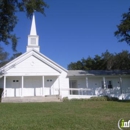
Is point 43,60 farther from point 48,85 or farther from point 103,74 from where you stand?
point 103,74

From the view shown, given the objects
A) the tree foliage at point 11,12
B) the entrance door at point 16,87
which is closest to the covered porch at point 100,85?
the entrance door at point 16,87

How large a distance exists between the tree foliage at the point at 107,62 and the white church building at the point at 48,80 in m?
12.2

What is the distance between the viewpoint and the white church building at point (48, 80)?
2070 centimetres

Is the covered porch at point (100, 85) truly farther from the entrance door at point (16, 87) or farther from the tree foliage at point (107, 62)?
the tree foliage at point (107, 62)

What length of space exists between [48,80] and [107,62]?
18.4 meters

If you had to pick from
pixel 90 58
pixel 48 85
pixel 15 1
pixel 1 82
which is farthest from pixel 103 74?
pixel 90 58

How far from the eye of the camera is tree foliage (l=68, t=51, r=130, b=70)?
34.6 metres

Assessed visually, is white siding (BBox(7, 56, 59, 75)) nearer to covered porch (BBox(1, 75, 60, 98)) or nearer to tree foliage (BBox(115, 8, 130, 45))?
covered porch (BBox(1, 75, 60, 98))

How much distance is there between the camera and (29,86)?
21500 mm

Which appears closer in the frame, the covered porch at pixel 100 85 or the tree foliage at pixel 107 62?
the covered porch at pixel 100 85

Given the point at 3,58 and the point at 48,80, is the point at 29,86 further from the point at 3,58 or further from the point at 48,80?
the point at 3,58

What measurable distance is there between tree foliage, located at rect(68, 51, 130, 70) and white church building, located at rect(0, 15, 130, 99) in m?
12.2

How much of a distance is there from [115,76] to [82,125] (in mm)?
16677

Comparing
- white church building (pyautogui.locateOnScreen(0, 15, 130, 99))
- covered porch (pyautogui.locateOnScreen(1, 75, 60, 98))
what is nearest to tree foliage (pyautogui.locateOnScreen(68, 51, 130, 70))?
white church building (pyautogui.locateOnScreen(0, 15, 130, 99))
